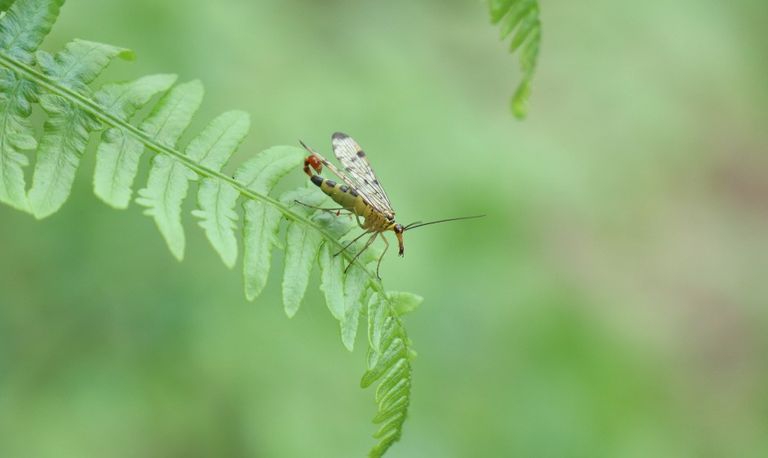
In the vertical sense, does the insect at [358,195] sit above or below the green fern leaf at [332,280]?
above

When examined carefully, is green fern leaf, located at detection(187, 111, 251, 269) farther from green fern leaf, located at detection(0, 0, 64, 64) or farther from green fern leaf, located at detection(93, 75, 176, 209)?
green fern leaf, located at detection(0, 0, 64, 64)

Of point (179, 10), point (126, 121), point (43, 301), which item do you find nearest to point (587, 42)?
point (179, 10)

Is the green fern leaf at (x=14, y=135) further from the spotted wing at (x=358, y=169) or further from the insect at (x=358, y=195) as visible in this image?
the spotted wing at (x=358, y=169)

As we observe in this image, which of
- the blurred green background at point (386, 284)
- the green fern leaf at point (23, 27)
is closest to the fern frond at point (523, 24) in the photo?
the green fern leaf at point (23, 27)

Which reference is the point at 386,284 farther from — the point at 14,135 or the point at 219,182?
the point at 14,135

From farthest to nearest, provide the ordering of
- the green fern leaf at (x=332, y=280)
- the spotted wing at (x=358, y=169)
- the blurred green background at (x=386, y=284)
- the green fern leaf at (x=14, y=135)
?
the blurred green background at (x=386, y=284), the spotted wing at (x=358, y=169), the green fern leaf at (x=332, y=280), the green fern leaf at (x=14, y=135)

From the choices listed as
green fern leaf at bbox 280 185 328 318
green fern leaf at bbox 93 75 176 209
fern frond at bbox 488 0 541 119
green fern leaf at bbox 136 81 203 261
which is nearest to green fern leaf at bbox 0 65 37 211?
green fern leaf at bbox 93 75 176 209
